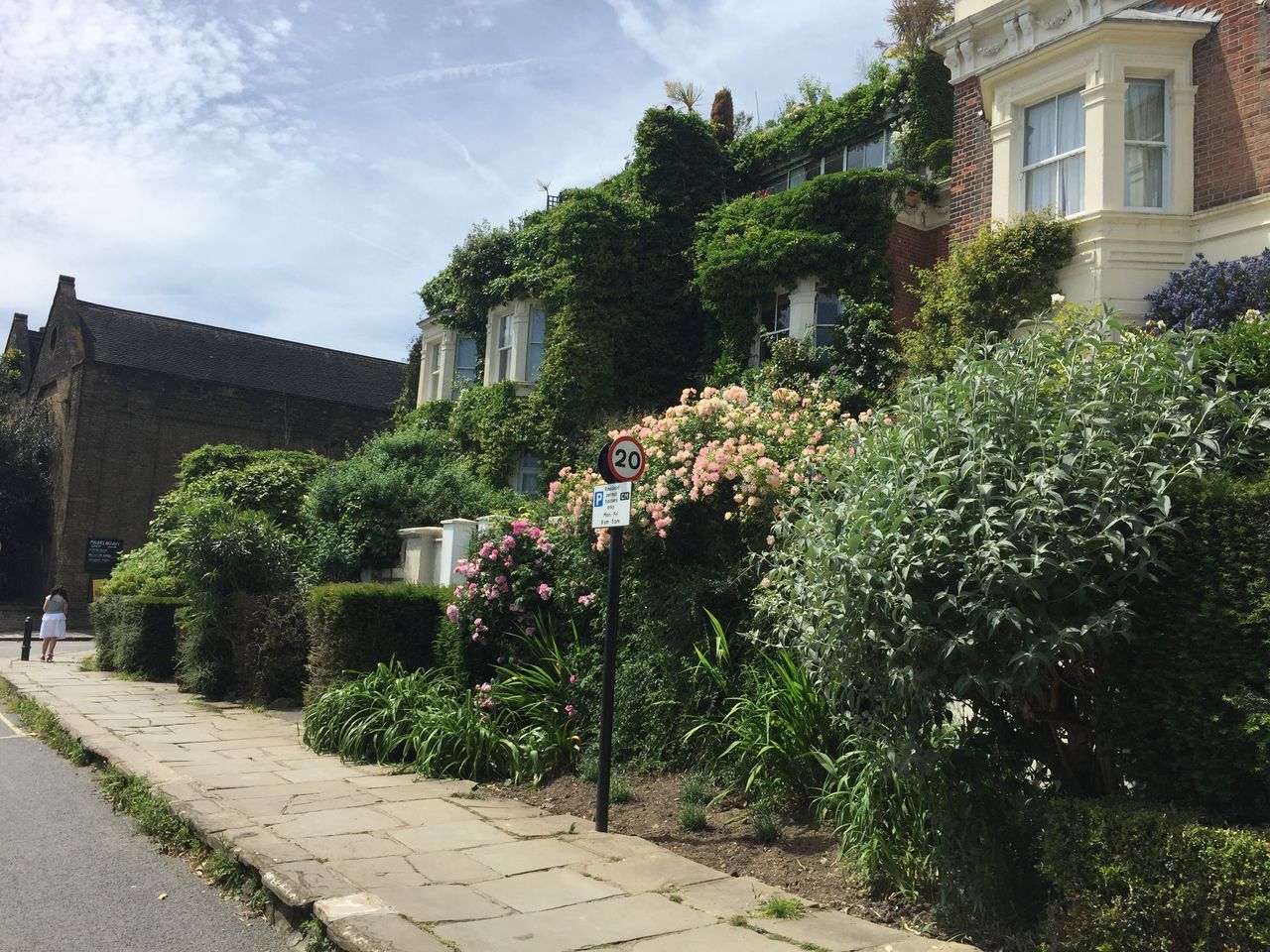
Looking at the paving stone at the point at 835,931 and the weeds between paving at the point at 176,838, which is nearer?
the paving stone at the point at 835,931

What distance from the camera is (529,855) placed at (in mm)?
6480

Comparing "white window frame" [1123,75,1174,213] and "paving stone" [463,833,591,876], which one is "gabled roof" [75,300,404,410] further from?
"paving stone" [463,833,591,876]

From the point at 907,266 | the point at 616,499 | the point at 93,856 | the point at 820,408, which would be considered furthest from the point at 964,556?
the point at 907,266

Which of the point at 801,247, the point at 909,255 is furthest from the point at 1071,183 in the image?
the point at 801,247

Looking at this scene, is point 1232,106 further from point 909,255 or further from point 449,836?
point 449,836

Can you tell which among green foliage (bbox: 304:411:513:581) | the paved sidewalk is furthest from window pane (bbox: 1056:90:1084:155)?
the paved sidewalk

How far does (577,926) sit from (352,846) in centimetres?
210

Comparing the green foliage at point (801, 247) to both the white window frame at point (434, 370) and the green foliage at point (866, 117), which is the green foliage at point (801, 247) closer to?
the green foliage at point (866, 117)

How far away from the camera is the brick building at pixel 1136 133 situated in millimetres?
12570

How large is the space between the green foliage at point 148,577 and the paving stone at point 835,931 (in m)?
16.3

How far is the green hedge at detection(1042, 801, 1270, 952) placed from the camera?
391cm

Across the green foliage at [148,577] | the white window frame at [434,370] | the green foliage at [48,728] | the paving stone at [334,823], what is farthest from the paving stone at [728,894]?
the white window frame at [434,370]

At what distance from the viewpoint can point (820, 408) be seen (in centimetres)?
963

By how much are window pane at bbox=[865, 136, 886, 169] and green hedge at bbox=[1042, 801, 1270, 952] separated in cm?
1769
